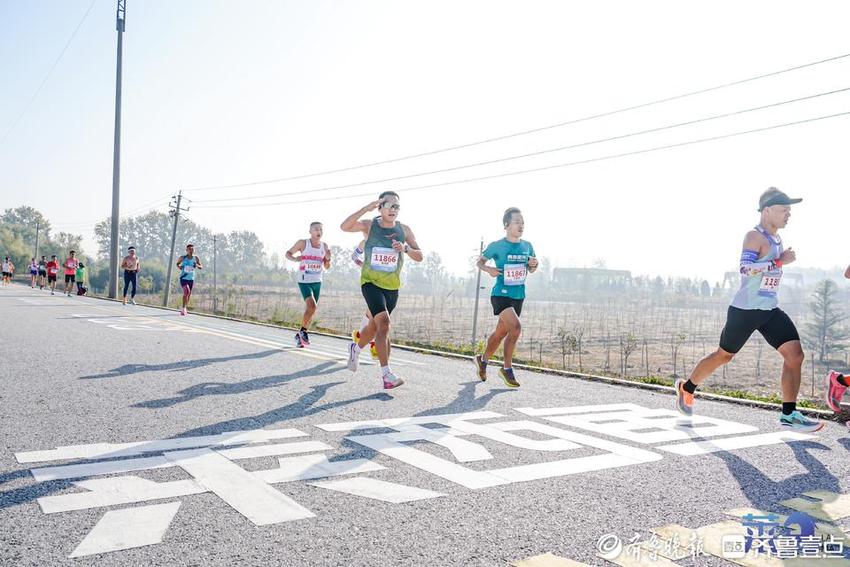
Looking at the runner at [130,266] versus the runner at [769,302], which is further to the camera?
the runner at [130,266]

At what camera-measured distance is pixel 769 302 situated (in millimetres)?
5258

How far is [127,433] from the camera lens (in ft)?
13.7

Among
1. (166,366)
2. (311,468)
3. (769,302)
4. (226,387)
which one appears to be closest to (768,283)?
(769,302)

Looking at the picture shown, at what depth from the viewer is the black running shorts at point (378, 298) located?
6.68m

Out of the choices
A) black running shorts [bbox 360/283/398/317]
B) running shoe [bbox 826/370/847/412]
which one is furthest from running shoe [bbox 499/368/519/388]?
running shoe [bbox 826/370/847/412]

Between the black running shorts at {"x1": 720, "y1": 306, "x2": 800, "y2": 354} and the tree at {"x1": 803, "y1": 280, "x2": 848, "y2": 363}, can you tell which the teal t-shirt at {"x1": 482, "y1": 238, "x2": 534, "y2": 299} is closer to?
the black running shorts at {"x1": 720, "y1": 306, "x2": 800, "y2": 354}

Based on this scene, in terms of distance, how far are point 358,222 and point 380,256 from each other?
17.4 inches

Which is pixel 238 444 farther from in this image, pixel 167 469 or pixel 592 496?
pixel 592 496

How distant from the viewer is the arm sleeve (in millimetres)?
5148

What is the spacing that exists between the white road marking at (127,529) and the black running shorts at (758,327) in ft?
14.5

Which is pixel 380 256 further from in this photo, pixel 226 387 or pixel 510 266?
pixel 226 387

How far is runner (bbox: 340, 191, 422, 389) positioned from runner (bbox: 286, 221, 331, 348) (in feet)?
12.4

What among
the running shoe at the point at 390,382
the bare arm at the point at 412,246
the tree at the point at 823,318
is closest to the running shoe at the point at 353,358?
the running shoe at the point at 390,382

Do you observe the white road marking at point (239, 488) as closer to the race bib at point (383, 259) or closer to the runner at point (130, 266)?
the race bib at point (383, 259)
